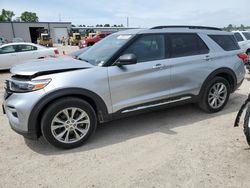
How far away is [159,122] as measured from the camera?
4547 mm

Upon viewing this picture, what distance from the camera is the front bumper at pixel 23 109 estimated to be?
10.7 feet

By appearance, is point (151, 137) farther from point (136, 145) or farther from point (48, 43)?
point (48, 43)

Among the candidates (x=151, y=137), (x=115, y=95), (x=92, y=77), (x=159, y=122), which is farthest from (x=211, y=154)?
(x=92, y=77)

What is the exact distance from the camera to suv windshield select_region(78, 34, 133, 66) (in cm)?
389

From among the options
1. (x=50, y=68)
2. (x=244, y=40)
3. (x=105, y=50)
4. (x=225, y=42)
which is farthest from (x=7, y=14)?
(x=50, y=68)

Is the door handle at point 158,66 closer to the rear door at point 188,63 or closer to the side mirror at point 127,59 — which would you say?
the rear door at point 188,63

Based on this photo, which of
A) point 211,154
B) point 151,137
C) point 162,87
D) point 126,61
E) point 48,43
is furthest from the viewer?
point 48,43

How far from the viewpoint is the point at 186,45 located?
4527 millimetres

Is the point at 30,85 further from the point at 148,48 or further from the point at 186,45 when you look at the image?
the point at 186,45

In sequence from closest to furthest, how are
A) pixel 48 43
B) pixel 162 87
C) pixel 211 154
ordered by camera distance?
pixel 211 154, pixel 162 87, pixel 48 43

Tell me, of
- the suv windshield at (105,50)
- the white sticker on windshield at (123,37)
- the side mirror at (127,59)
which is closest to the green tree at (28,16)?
the suv windshield at (105,50)

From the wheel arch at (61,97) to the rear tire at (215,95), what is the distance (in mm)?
2177

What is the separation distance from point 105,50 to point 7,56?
871 cm

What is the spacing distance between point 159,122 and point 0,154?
274cm
